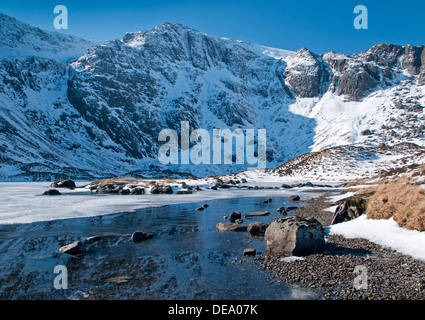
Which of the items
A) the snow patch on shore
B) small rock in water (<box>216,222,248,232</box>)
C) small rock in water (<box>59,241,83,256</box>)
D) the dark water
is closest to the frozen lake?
the dark water

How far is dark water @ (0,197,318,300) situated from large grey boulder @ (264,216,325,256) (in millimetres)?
1097

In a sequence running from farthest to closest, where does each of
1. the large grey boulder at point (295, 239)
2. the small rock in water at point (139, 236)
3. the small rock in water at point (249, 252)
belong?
1. the small rock in water at point (139, 236)
2. the small rock in water at point (249, 252)
3. the large grey boulder at point (295, 239)

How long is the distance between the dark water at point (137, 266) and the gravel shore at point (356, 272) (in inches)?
30.4

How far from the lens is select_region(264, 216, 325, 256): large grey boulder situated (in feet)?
43.2

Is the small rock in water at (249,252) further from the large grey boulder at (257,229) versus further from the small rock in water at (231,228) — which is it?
the small rock in water at (231,228)

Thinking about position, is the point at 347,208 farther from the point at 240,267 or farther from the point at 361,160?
the point at 361,160

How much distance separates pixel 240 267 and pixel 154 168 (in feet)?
629

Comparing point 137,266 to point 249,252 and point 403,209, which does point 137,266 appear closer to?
point 249,252

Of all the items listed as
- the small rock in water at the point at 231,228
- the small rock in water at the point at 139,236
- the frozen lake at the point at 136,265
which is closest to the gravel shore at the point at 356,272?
the frozen lake at the point at 136,265

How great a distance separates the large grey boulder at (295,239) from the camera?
43.2 feet

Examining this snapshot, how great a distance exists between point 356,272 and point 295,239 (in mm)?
3121

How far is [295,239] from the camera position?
13.2m

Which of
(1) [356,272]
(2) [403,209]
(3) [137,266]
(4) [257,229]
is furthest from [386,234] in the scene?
(3) [137,266]
